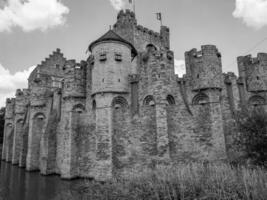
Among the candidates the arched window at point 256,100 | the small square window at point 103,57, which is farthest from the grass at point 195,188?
the arched window at point 256,100

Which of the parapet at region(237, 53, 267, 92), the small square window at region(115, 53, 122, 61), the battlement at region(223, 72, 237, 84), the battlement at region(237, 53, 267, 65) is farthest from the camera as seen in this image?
Result: the battlement at region(237, 53, 267, 65)

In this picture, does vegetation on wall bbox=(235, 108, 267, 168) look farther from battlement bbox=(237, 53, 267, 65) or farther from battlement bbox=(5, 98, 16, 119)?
battlement bbox=(5, 98, 16, 119)

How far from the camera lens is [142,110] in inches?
601

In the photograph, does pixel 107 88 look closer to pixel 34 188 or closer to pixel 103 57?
pixel 103 57

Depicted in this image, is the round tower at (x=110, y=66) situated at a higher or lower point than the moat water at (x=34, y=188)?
higher

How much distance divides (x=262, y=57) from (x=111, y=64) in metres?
15.3

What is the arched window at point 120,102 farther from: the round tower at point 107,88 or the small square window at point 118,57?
the small square window at point 118,57

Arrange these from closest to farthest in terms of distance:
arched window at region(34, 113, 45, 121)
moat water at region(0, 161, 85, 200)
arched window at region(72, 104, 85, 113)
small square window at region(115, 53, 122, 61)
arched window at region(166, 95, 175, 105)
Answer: moat water at region(0, 161, 85, 200) < arched window at region(166, 95, 175, 105) < small square window at region(115, 53, 122, 61) < arched window at region(72, 104, 85, 113) < arched window at region(34, 113, 45, 121)

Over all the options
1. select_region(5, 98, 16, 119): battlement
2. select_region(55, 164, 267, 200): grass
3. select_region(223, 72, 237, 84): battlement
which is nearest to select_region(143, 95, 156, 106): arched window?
select_region(223, 72, 237, 84): battlement

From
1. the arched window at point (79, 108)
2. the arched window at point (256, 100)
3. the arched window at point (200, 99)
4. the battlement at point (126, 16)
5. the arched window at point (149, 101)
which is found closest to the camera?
the arched window at point (149, 101)

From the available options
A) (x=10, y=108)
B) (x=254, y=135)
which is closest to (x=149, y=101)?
(x=254, y=135)

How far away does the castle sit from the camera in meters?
14.7

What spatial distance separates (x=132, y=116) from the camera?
15500mm

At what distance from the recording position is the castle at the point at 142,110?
48.3 feet
